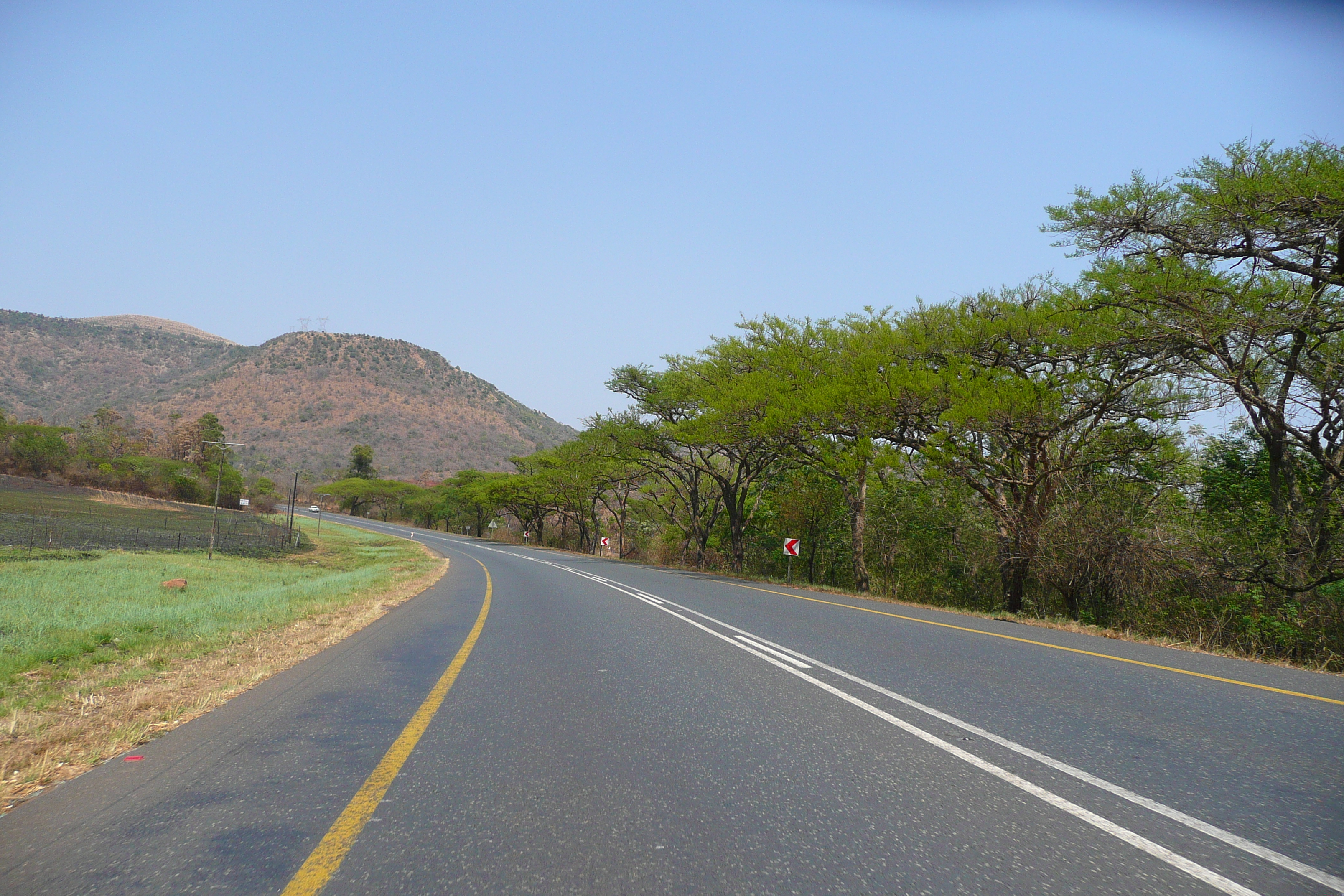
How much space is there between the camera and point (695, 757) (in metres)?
4.76

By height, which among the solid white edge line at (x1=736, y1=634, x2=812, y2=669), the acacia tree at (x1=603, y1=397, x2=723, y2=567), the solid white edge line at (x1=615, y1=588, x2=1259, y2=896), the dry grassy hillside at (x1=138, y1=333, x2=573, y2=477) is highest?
the dry grassy hillside at (x1=138, y1=333, x2=573, y2=477)

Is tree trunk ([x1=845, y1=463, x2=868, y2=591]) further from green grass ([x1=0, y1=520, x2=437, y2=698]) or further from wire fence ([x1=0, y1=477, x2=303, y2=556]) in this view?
wire fence ([x1=0, y1=477, x2=303, y2=556])

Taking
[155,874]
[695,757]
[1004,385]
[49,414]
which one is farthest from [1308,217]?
[49,414]

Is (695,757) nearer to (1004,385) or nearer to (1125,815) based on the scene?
(1125,815)

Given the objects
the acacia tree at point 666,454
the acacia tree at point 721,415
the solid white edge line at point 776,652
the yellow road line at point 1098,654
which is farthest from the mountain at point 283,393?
the solid white edge line at point 776,652

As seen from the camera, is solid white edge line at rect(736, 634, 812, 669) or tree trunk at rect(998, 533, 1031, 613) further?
tree trunk at rect(998, 533, 1031, 613)

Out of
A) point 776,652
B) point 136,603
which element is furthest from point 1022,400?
point 136,603

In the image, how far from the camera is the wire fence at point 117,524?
3934 centimetres

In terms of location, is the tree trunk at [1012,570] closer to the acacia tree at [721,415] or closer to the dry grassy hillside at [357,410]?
the acacia tree at [721,415]

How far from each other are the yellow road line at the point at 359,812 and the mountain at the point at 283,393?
114m

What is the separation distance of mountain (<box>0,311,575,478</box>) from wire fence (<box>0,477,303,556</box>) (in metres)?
45.4

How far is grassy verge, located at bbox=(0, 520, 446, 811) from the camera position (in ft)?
16.9

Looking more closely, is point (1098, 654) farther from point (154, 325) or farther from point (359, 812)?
point (154, 325)

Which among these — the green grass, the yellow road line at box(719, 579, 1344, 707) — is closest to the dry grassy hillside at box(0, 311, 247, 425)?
the green grass
